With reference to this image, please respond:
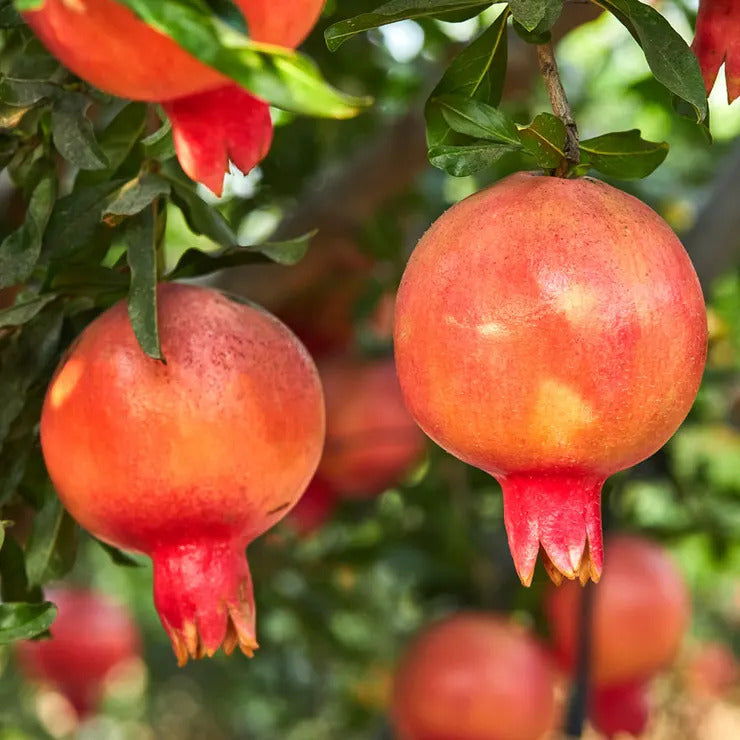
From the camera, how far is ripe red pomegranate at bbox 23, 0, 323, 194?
0.57m

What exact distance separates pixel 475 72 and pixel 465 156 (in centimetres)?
9

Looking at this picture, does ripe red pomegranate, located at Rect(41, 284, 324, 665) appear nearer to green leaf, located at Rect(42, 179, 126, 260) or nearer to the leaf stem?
green leaf, located at Rect(42, 179, 126, 260)

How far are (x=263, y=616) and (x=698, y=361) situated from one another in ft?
4.87

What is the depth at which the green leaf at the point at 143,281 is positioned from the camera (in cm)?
74

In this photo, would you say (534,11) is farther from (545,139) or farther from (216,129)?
(216,129)

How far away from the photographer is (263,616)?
2.08m

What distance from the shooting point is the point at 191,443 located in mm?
740

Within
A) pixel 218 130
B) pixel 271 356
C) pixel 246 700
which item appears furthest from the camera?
pixel 246 700

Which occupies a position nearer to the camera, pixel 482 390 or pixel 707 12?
pixel 482 390

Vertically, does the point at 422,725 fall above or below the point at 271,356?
below

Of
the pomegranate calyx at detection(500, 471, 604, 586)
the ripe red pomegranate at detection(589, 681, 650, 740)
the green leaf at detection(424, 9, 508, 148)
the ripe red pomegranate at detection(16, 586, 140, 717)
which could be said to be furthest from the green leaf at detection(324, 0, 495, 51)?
the ripe red pomegranate at detection(16, 586, 140, 717)

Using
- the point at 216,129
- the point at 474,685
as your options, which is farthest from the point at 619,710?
the point at 216,129

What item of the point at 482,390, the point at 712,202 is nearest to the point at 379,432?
the point at 712,202

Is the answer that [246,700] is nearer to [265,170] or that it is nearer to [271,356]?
[265,170]
